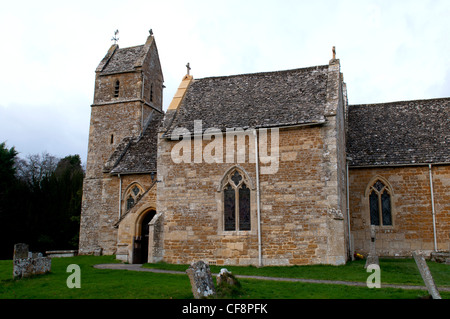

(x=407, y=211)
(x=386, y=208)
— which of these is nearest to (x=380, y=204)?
(x=386, y=208)

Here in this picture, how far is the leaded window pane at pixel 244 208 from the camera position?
19156mm

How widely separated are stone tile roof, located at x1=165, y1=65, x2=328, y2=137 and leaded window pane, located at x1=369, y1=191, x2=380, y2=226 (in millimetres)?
6558

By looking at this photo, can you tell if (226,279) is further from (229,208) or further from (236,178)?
(236,178)

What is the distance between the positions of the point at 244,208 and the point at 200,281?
9523mm

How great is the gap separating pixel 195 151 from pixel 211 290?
10950 millimetres

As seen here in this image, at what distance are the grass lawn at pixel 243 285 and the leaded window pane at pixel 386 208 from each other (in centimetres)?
476

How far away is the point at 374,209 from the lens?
22484 millimetres

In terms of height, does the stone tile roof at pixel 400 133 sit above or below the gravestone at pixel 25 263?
above

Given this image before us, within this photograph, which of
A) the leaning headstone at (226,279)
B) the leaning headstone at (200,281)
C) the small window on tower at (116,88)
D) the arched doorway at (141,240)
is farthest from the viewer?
the small window on tower at (116,88)

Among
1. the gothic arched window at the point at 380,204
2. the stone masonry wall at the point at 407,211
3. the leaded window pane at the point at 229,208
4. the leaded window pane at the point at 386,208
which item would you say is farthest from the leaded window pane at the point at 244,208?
the leaded window pane at the point at 386,208

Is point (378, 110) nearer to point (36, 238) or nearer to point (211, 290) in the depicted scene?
point (211, 290)

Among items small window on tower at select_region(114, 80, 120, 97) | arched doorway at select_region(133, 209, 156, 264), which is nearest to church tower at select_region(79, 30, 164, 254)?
small window on tower at select_region(114, 80, 120, 97)

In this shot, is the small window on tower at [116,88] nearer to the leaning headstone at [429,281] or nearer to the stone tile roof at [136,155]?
the stone tile roof at [136,155]
